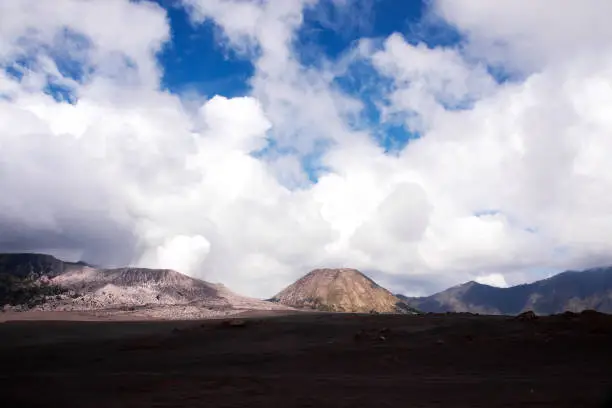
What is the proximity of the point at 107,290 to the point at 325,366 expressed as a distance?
96.2 m

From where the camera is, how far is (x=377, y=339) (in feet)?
91.2

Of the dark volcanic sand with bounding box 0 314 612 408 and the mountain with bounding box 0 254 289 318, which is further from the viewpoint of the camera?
the mountain with bounding box 0 254 289 318

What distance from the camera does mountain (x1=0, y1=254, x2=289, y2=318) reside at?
8381 centimetres

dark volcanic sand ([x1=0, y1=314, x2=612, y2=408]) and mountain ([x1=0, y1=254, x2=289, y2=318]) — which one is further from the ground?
mountain ([x1=0, y1=254, x2=289, y2=318])

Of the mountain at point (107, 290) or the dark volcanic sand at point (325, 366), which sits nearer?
the dark volcanic sand at point (325, 366)

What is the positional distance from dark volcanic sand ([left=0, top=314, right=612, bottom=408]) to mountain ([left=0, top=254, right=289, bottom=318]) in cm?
3756

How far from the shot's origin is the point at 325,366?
23.3 meters

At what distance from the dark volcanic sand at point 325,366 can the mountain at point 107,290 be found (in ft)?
123

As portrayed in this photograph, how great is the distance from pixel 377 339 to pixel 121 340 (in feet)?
50.8

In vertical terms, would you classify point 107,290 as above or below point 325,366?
above

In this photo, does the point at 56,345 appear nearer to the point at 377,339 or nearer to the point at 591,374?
the point at 377,339

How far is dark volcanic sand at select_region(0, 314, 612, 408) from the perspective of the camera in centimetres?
1689

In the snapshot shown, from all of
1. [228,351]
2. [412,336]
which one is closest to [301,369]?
[228,351]

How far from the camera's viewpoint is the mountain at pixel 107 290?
83812 millimetres
